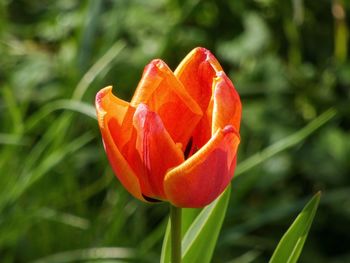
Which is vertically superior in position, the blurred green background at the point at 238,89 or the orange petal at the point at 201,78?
the orange petal at the point at 201,78

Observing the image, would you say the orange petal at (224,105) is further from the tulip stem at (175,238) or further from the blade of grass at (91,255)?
the blade of grass at (91,255)

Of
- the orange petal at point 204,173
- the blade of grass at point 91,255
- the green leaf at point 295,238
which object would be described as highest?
the orange petal at point 204,173

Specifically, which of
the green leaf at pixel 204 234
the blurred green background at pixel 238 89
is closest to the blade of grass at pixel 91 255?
the blurred green background at pixel 238 89

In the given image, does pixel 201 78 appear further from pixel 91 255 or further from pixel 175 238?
pixel 91 255

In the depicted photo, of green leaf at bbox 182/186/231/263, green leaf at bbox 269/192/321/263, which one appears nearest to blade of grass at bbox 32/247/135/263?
green leaf at bbox 182/186/231/263

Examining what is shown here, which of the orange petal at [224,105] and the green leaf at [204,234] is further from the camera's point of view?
the green leaf at [204,234]

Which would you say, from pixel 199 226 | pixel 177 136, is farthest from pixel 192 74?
pixel 199 226

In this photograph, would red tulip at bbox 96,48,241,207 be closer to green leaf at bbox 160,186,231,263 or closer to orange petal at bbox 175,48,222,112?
orange petal at bbox 175,48,222,112

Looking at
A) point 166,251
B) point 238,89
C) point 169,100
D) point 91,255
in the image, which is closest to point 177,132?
point 169,100
